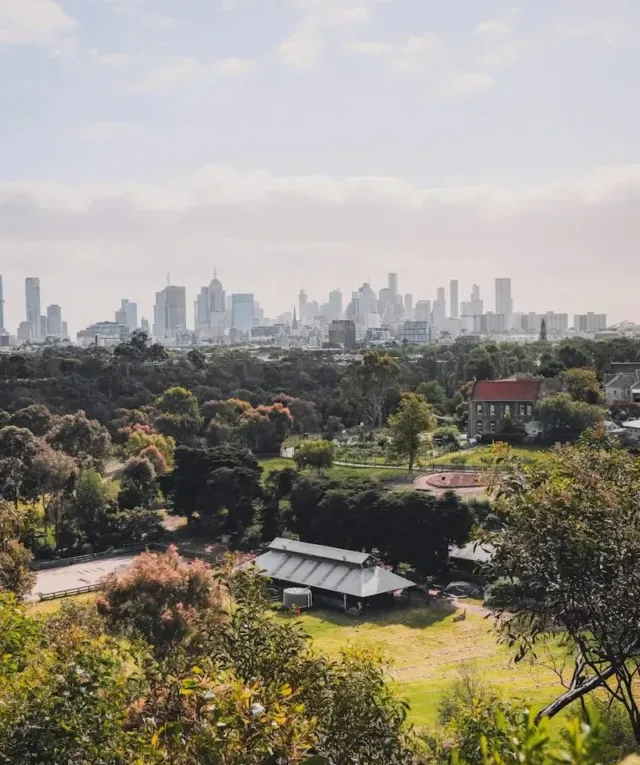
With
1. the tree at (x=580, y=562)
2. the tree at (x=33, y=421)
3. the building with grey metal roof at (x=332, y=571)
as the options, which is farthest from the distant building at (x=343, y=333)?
the tree at (x=580, y=562)

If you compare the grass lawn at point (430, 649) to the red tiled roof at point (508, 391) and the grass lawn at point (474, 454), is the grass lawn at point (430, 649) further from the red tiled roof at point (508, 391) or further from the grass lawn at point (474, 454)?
the red tiled roof at point (508, 391)

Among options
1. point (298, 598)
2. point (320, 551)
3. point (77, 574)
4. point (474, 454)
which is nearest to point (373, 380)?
point (474, 454)

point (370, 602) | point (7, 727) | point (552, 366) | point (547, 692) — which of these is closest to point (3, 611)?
point (7, 727)

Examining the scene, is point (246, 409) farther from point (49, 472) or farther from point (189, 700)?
point (189, 700)

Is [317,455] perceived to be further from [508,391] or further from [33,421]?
[33,421]

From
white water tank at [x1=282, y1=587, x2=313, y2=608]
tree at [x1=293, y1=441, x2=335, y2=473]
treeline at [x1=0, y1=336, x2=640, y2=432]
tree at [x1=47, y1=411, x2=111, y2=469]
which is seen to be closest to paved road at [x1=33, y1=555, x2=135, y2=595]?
white water tank at [x1=282, y1=587, x2=313, y2=608]
